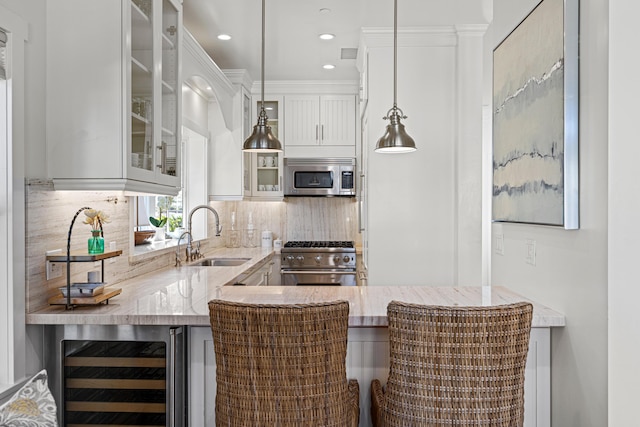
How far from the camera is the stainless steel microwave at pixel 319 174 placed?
5145mm

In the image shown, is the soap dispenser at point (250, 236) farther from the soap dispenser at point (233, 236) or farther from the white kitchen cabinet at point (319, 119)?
the white kitchen cabinet at point (319, 119)

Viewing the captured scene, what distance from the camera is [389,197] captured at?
11.7 feet

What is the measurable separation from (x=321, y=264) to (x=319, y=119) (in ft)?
5.12

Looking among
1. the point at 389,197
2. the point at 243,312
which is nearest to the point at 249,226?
the point at 389,197

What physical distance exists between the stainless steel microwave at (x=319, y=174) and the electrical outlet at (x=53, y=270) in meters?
3.22

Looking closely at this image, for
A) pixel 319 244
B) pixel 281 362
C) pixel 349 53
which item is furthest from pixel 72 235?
pixel 319 244

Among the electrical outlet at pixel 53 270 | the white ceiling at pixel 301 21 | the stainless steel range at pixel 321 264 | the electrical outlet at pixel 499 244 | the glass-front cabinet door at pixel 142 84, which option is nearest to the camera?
the electrical outlet at pixel 53 270

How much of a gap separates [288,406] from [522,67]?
1.68 m

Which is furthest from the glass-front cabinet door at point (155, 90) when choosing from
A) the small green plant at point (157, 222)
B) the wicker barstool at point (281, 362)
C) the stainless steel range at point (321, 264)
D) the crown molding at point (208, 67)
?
the stainless steel range at point (321, 264)

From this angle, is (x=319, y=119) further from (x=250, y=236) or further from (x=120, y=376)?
(x=120, y=376)

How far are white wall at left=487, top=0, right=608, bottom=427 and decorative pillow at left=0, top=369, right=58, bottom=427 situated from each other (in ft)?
5.31

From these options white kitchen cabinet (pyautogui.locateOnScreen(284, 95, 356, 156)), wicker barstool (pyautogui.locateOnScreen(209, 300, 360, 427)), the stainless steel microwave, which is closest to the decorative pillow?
wicker barstool (pyautogui.locateOnScreen(209, 300, 360, 427))

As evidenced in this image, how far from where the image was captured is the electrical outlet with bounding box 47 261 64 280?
1.99 meters

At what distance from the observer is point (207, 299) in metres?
2.21
